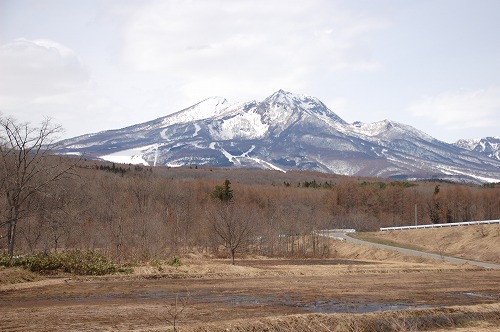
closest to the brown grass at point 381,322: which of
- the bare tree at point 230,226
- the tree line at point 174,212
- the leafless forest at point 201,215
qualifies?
the tree line at point 174,212

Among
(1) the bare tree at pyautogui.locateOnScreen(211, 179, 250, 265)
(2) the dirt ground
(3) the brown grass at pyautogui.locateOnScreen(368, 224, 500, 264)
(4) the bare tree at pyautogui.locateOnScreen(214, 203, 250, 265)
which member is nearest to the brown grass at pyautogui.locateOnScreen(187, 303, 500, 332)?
(2) the dirt ground

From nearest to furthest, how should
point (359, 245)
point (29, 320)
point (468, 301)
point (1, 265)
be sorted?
point (29, 320) < point (468, 301) < point (1, 265) < point (359, 245)

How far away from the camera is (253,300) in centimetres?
2562

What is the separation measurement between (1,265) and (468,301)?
1004 inches

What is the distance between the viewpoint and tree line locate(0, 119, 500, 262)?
4534 cm

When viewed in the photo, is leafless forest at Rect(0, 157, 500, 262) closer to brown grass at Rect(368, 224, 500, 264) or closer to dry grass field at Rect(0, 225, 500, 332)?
dry grass field at Rect(0, 225, 500, 332)

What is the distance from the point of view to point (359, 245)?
7838 centimetres

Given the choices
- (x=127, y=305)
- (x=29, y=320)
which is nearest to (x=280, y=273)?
(x=127, y=305)

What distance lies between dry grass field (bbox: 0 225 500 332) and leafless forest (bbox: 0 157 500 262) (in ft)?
34.0

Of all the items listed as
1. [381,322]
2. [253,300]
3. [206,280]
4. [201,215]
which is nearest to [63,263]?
[206,280]

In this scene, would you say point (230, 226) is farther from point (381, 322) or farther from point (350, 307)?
point (381, 322)

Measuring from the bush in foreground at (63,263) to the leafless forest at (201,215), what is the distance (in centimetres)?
374

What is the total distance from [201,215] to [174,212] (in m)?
5.19

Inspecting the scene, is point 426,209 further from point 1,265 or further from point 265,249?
point 1,265
